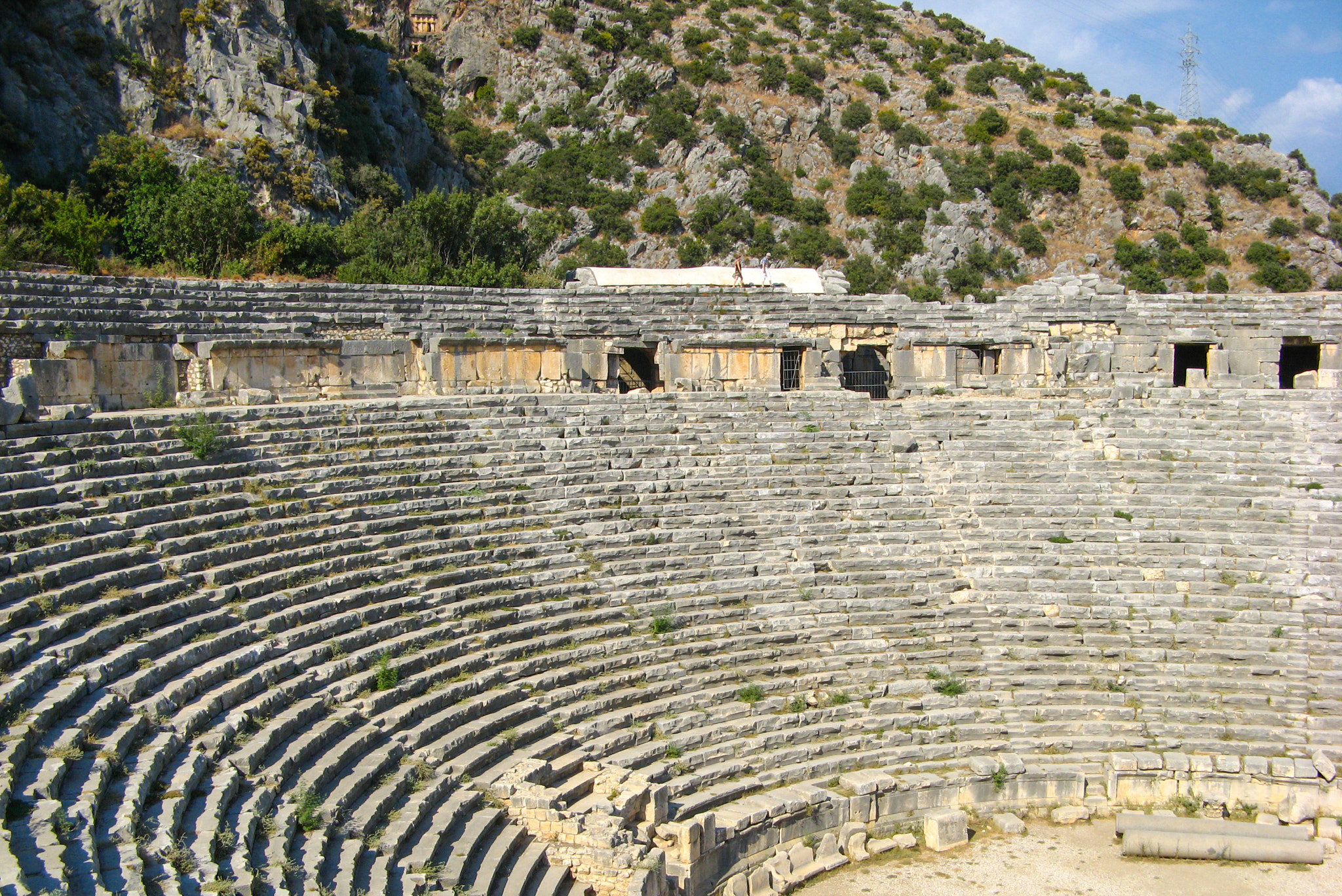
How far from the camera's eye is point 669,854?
9016 millimetres

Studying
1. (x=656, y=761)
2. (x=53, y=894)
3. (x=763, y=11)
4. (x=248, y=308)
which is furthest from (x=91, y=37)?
(x=763, y=11)

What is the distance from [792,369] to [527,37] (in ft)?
122

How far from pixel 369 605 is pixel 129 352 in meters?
6.58

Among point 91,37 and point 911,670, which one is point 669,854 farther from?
point 91,37

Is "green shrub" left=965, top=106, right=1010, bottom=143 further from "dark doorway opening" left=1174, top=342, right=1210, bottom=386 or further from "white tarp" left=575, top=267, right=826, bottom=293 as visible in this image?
"white tarp" left=575, top=267, right=826, bottom=293

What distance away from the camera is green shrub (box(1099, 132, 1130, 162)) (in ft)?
149

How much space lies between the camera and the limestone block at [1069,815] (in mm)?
11109

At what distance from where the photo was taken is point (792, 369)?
62.6 ft

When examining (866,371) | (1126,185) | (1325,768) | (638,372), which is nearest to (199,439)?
(638,372)

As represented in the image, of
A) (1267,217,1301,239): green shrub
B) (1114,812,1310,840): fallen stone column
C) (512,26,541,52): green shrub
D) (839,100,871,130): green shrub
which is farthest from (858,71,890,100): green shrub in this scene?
(1114,812,1310,840): fallen stone column

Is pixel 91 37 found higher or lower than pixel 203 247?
higher

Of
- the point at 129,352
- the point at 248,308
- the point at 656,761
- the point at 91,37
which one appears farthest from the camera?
the point at 91,37

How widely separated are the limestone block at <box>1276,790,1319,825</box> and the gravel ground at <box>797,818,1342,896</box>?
0.62 m

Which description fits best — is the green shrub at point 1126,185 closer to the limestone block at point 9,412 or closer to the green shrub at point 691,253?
the green shrub at point 691,253
